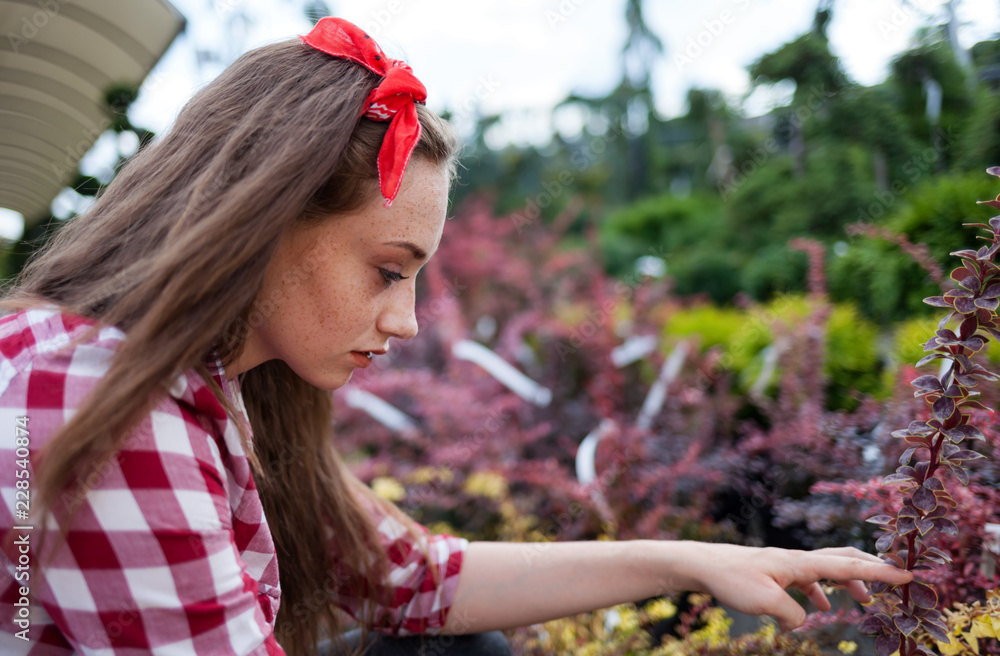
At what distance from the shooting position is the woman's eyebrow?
1104mm

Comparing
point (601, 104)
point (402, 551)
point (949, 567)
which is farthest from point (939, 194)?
point (601, 104)

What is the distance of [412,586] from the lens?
4.79 ft

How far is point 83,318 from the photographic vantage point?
99cm

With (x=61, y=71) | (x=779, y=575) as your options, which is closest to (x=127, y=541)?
(x=779, y=575)

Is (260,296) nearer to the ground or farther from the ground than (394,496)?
farther from the ground

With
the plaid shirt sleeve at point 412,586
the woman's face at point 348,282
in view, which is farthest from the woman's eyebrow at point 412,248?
the plaid shirt sleeve at point 412,586

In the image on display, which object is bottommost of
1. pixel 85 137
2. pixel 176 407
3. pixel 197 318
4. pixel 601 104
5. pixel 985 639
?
pixel 985 639

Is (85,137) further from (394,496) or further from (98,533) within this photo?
(98,533)

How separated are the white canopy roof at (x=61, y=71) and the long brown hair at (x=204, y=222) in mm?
2062

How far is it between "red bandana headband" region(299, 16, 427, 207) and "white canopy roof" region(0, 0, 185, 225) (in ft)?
7.61

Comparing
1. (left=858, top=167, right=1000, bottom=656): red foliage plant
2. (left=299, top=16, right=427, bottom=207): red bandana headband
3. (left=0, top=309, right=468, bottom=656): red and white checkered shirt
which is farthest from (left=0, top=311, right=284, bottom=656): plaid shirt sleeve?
(left=858, top=167, right=1000, bottom=656): red foliage plant

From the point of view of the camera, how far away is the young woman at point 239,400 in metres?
0.86

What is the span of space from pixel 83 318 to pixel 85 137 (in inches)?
103

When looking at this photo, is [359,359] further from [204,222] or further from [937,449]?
[937,449]
